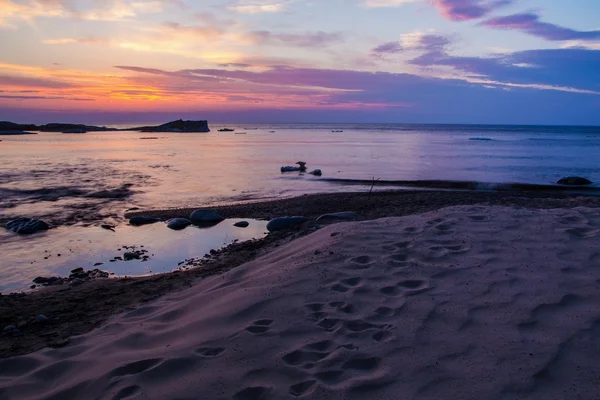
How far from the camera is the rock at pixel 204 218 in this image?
35.1ft

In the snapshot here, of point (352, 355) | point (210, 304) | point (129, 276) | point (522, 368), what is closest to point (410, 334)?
point (352, 355)

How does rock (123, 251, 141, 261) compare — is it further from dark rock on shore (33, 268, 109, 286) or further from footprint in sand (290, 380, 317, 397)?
footprint in sand (290, 380, 317, 397)

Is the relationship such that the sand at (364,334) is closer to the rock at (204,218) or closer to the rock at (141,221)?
the rock at (204,218)

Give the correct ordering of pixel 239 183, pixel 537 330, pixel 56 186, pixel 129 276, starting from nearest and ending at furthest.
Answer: pixel 537 330 < pixel 129 276 < pixel 56 186 < pixel 239 183

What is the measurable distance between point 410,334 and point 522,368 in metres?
0.84

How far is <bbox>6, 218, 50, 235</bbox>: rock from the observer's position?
9.82 meters

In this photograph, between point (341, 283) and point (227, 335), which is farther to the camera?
point (341, 283)

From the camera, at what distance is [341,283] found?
185 inches

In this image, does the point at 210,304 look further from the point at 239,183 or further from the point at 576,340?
the point at 239,183

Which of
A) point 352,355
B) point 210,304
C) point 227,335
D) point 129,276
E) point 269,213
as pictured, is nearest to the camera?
point 352,355

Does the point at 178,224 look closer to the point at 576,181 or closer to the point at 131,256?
the point at 131,256

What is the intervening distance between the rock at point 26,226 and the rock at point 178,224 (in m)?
2.91

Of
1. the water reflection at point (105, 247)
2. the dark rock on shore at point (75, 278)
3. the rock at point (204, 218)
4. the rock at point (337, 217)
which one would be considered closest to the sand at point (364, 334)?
the dark rock on shore at point (75, 278)

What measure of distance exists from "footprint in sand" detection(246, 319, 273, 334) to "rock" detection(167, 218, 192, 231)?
6681 mm
